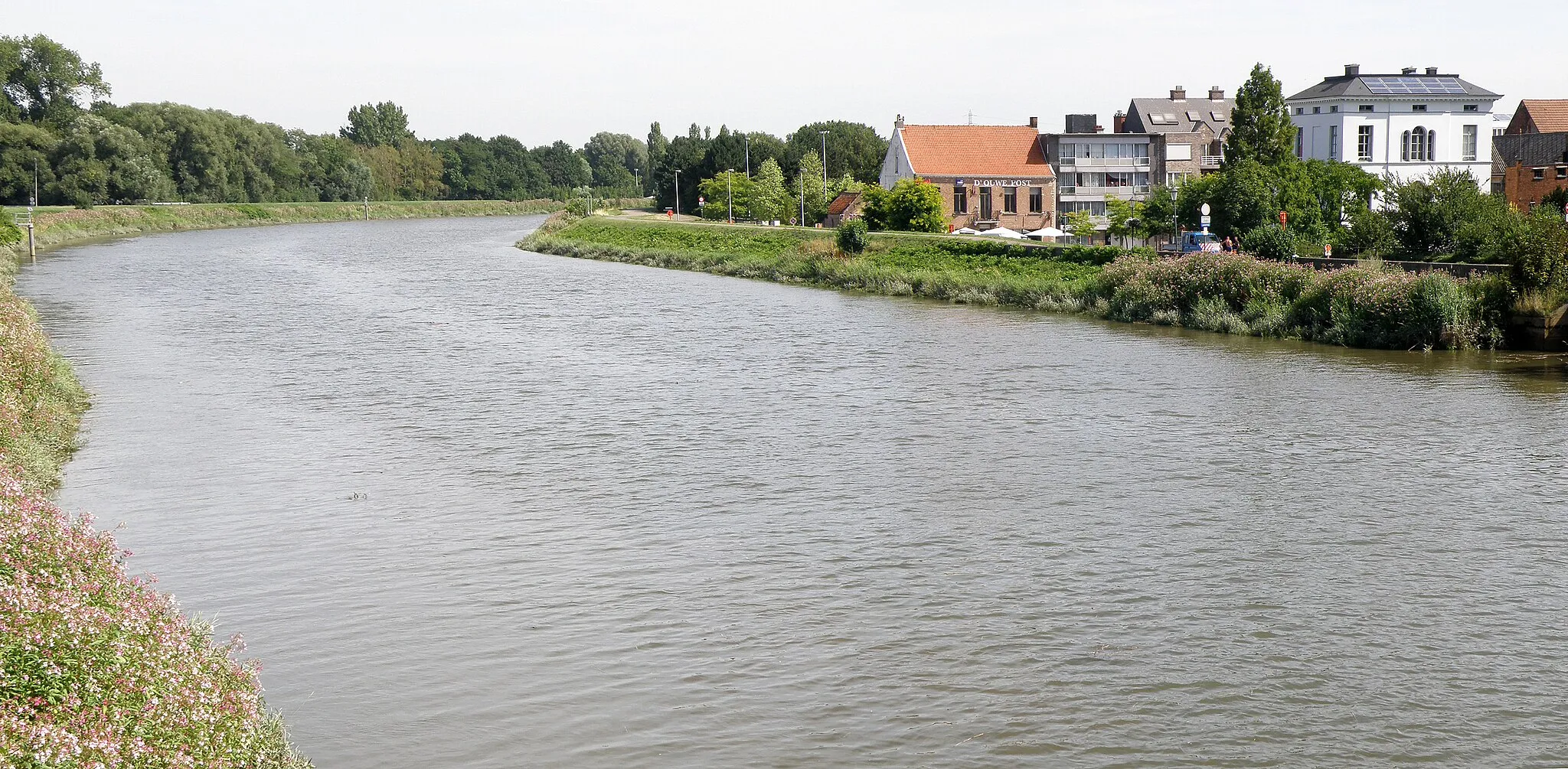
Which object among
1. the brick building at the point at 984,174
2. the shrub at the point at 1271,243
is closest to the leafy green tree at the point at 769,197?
the brick building at the point at 984,174

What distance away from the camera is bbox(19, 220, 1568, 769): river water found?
10.1m

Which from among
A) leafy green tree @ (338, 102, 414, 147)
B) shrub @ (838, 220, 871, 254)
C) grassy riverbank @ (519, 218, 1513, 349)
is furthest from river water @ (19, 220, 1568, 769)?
leafy green tree @ (338, 102, 414, 147)

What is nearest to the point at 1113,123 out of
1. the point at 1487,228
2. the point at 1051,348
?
the point at 1487,228

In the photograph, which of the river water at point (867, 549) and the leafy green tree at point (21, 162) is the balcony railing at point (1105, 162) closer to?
the river water at point (867, 549)

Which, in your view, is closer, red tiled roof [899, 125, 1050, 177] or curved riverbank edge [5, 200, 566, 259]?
red tiled roof [899, 125, 1050, 177]

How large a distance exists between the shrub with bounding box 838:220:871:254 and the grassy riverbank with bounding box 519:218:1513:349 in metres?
0.51

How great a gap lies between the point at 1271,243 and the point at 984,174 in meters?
39.9

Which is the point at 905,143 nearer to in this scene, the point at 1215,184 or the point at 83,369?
the point at 1215,184

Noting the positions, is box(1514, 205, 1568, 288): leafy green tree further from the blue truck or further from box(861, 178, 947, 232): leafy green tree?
box(861, 178, 947, 232): leafy green tree

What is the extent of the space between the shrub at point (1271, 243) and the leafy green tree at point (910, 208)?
2206cm

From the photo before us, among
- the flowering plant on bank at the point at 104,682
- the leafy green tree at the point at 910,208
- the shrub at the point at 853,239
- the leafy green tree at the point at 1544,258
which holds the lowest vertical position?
the flowering plant on bank at the point at 104,682

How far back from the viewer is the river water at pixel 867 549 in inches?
400

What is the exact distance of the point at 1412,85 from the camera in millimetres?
63594

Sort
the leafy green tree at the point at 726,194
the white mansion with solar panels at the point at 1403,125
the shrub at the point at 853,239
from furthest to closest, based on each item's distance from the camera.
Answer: the leafy green tree at the point at 726,194 < the white mansion with solar panels at the point at 1403,125 < the shrub at the point at 853,239
